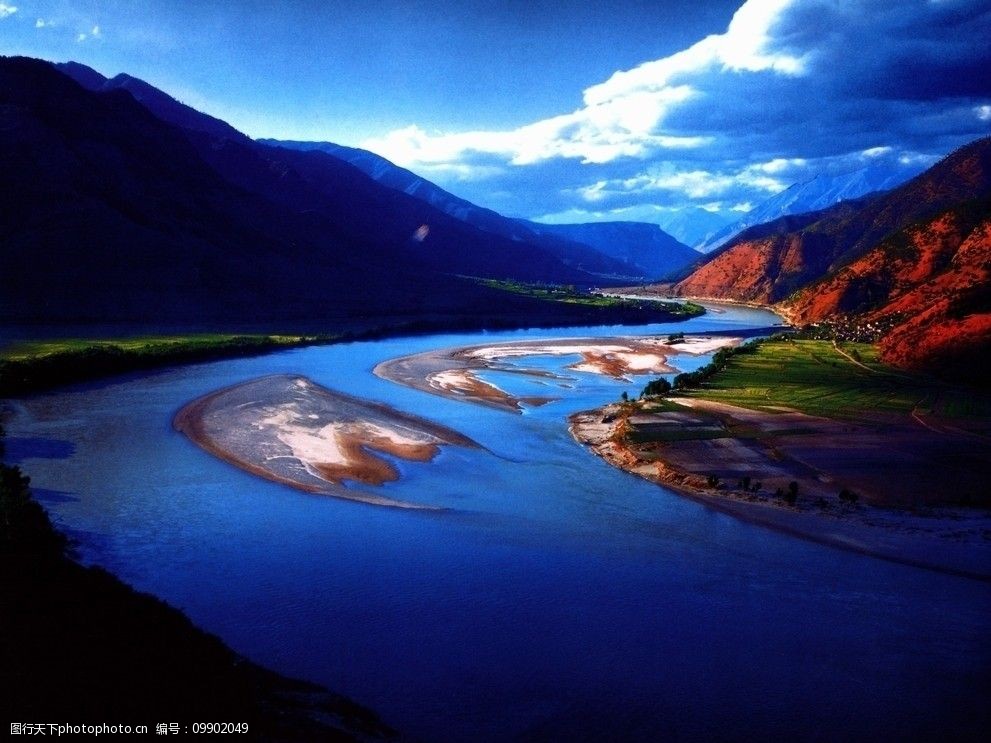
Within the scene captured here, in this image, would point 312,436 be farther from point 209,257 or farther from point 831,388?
point 209,257

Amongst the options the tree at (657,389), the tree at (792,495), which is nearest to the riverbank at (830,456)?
the tree at (792,495)

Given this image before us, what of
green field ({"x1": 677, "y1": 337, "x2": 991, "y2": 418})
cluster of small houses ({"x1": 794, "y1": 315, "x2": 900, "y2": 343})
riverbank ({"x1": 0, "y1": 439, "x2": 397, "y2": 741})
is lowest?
riverbank ({"x1": 0, "y1": 439, "x2": 397, "y2": 741})

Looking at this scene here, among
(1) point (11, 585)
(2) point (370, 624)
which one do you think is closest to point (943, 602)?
(2) point (370, 624)

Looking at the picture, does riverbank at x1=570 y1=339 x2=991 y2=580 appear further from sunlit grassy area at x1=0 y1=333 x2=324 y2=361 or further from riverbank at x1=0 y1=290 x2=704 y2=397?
sunlit grassy area at x1=0 y1=333 x2=324 y2=361

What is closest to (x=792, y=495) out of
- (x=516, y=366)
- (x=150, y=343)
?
(x=516, y=366)

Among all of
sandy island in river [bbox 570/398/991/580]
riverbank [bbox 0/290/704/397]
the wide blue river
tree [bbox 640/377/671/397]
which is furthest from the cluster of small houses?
the wide blue river
